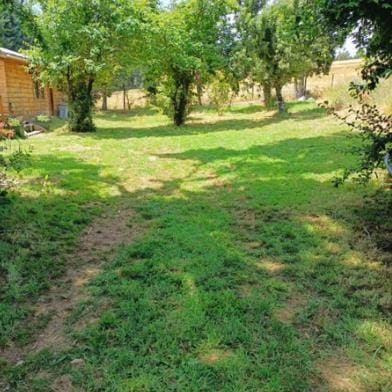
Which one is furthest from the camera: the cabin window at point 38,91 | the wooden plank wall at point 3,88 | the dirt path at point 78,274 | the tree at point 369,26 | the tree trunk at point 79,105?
the cabin window at point 38,91

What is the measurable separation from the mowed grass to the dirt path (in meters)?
0.06

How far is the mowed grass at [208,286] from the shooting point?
2393 mm

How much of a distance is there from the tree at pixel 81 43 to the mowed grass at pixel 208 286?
6.86 m

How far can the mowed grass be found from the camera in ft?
7.85

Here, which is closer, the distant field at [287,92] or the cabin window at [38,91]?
the cabin window at [38,91]

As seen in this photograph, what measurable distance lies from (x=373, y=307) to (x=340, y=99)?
1349 cm

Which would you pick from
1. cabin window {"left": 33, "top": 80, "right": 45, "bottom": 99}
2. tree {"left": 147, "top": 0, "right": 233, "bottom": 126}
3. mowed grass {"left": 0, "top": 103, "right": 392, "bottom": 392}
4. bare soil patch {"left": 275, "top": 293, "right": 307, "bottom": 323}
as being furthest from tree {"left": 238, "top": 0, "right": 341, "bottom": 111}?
bare soil patch {"left": 275, "top": 293, "right": 307, "bottom": 323}

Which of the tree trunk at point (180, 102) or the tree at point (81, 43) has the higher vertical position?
the tree at point (81, 43)

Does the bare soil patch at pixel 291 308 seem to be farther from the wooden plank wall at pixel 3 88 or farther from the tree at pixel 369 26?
the wooden plank wall at pixel 3 88

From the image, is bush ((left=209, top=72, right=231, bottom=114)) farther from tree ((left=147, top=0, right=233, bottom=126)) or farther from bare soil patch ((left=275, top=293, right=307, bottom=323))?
bare soil patch ((left=275, top=293, right=307, bottom=323))

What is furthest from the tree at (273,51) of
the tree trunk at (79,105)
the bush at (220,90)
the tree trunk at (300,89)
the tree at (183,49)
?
the tree trunk at (300,89)

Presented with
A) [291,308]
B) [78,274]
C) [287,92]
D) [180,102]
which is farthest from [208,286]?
[287,92]

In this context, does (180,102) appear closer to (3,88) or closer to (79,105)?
(79,105)

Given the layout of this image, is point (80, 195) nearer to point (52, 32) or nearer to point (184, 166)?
point (184, 166)
